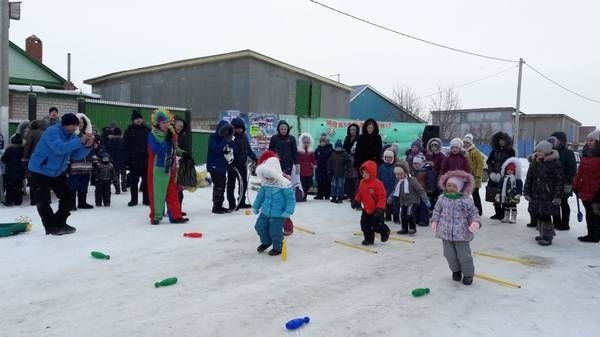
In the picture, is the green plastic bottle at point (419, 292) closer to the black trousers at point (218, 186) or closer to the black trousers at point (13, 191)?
the black trousers at point (218, 186)

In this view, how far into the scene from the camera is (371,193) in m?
7.38

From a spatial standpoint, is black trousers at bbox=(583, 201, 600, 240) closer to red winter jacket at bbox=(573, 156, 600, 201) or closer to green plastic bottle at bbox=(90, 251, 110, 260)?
red winter jacket at bbox=(573, 156, 600, 201)

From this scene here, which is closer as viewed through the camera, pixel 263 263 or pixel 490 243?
pixel 263 263

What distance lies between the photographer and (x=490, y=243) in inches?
306

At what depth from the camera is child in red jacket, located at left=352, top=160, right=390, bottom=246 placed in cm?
729

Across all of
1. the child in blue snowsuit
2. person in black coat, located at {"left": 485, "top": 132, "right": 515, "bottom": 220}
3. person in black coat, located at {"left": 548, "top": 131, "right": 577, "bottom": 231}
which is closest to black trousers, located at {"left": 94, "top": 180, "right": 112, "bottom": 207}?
the child in blue snowsuit

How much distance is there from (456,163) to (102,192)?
7333mm

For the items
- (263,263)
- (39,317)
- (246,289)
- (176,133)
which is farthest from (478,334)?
(176,133)

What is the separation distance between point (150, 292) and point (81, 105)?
8.88 m

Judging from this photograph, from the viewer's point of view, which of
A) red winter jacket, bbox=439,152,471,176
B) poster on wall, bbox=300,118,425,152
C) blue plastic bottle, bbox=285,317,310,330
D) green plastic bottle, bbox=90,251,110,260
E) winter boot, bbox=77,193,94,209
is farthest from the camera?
poster on wall, bbox=300,118,425,152

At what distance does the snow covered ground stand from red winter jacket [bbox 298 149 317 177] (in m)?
3.89

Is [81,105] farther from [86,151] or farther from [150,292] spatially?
[150,292]

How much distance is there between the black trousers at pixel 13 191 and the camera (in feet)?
31.6

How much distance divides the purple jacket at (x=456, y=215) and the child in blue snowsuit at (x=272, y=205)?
77.2 inches
